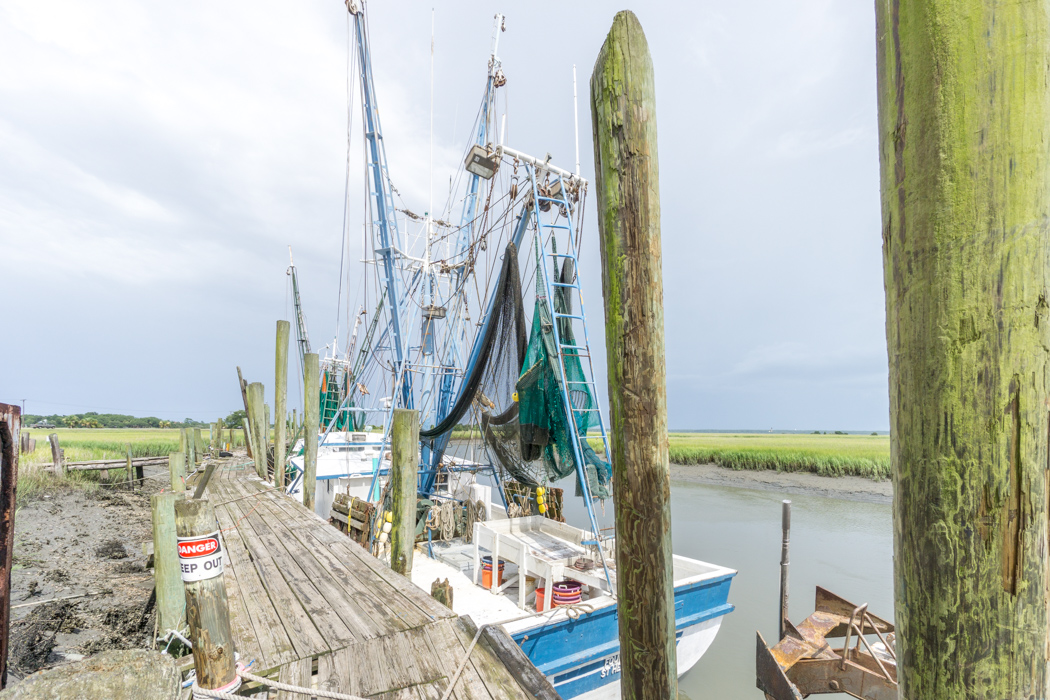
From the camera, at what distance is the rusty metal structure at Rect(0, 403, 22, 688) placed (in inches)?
92.4

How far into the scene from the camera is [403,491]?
202 inches

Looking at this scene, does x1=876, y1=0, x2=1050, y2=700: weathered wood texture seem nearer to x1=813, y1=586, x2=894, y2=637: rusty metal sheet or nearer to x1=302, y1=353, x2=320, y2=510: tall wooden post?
x1=813, y1=586, x2=894, y2=637: rusty metal sheet

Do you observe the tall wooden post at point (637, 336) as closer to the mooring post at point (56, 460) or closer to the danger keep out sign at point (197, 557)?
the danger keep out sign at point (197, 557)

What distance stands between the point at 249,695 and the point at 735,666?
7.40 meters

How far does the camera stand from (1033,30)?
1082mm

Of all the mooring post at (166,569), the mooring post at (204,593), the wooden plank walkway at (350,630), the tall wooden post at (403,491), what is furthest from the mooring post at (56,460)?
the mooring post at (204,593)

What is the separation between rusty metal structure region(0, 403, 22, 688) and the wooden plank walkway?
1069mm

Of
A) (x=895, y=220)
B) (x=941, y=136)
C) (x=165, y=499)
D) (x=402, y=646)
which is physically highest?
(x=941, y=136)

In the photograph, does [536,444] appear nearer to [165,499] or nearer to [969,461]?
[165,499]

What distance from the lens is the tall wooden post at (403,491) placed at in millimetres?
5086

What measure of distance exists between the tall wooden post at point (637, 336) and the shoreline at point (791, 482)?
24.7 meters

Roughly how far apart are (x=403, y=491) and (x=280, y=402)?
651cm

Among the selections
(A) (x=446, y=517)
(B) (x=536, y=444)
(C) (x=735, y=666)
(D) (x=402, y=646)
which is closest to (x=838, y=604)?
(C) (x=735, y=666)

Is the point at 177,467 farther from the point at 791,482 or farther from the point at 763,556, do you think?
the point at 791,482
